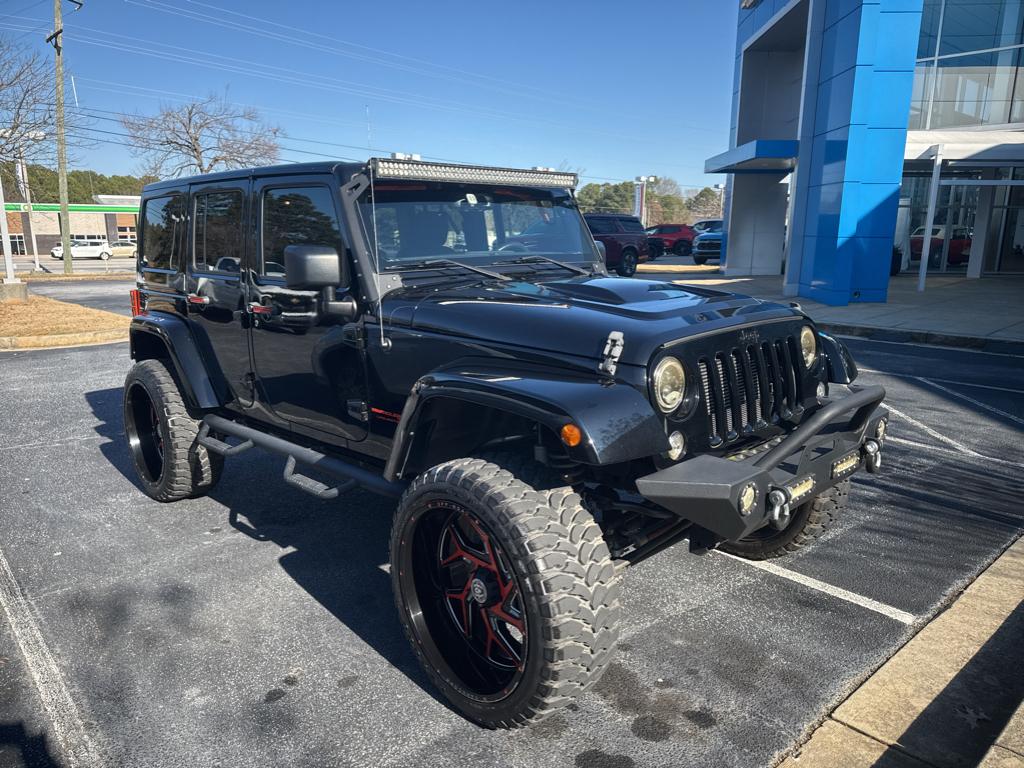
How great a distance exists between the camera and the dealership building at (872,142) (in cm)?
1538

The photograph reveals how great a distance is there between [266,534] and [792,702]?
123 inches

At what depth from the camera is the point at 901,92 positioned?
50.2 ft

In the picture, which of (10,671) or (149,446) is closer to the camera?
(10,671)

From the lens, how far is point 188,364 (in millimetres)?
4605

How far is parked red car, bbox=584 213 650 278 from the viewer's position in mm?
24031

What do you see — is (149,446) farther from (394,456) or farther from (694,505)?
(694,505)

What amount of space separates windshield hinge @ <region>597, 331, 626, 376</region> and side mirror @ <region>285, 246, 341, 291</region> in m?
1.30

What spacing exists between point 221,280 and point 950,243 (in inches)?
1038

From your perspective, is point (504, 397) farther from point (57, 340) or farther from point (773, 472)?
point (57, 340)

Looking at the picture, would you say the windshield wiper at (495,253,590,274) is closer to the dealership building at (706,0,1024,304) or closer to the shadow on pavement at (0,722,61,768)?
the shadow on pavement at (0,722,61,768)

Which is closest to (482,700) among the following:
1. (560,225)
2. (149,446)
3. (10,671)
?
(10,671)

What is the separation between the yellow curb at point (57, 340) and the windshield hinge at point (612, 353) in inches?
454

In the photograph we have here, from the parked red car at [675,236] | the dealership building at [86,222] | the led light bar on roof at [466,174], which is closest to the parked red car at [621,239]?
the parked red car at [675,236]

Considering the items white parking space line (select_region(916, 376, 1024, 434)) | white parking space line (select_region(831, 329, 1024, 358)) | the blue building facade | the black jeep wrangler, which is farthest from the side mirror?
the blue building facade
